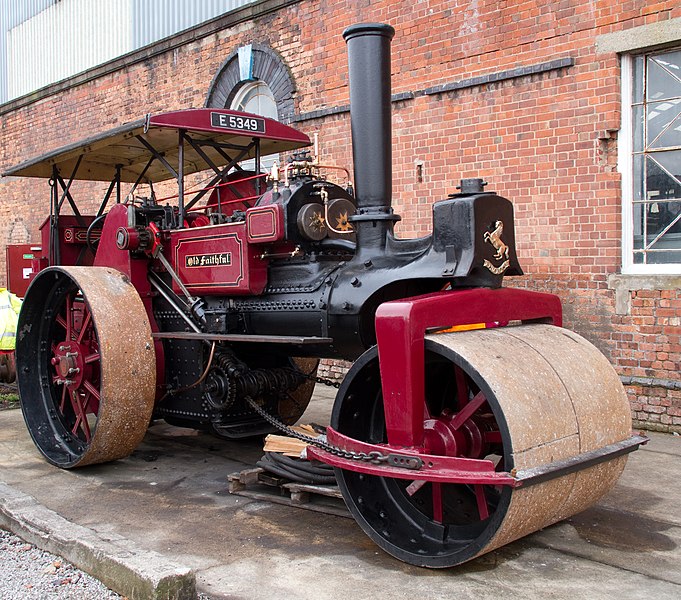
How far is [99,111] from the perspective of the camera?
12.4 meters

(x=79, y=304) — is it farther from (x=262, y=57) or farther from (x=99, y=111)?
(x=99, y=111)

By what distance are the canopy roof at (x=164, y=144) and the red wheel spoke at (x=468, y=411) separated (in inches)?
100

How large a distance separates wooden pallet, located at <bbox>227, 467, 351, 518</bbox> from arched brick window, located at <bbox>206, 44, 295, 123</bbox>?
535 centimetres

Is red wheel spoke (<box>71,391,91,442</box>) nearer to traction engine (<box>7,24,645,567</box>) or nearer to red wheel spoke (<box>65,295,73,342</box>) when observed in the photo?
traction engine (<box>7,24,645,567</box>)

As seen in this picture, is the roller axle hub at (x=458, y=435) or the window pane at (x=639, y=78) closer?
the roller axle hub at (x=458, y=435)

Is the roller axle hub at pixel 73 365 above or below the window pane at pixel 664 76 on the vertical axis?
below

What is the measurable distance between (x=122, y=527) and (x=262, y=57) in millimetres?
6610

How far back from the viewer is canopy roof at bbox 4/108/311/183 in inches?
197

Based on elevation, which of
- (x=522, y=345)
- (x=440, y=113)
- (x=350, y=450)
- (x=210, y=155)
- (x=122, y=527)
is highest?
(x=440, y=113)

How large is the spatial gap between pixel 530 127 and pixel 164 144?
10.0ft

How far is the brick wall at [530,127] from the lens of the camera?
620cm

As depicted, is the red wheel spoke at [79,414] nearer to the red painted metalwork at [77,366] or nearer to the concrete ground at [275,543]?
the red painted metalwork at [77,366]

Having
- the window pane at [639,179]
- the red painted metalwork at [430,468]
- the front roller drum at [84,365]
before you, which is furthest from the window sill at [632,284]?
the front roller drum at [84,365]

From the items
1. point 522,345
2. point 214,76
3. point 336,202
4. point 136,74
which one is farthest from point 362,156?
point 136,74
